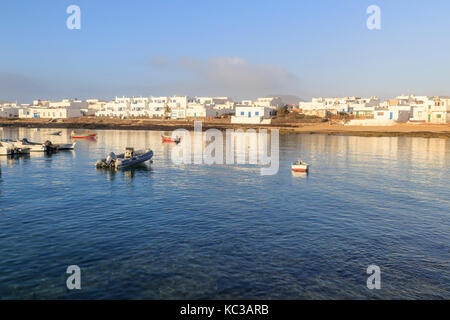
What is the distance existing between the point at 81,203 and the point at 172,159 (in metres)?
36.8

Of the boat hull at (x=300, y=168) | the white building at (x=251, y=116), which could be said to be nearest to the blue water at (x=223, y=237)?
the boat hull at (x=300, y=168)

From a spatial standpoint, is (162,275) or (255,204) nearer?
(162,275)

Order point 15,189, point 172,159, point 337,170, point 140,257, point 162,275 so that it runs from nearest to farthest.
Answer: point 162,275 < point 140,257 < point 15,189 < point 337,170 < point 172,159

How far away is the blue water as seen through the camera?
1789cm

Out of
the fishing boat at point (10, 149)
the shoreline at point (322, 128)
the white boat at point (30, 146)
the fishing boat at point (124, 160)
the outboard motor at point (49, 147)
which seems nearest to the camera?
the fishing boat at point (124, 160)

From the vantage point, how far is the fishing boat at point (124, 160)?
55.6 m

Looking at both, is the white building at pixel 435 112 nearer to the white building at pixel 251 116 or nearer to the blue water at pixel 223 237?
the white building at pixel 251 116

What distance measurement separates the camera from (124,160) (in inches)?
2254

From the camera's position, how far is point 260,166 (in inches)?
2389

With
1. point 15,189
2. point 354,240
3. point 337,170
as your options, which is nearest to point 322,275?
point 354,240

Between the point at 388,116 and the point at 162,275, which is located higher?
the point at 388,116

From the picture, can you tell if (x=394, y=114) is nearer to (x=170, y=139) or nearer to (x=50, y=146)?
(x=170, y=139)

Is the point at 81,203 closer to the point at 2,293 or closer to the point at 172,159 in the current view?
the point at 2,293

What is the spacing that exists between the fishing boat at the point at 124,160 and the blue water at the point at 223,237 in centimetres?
801
